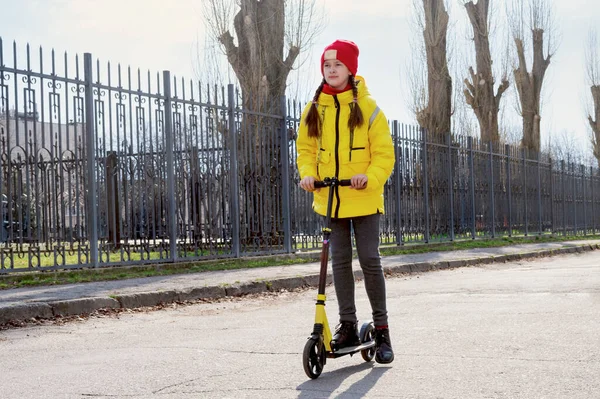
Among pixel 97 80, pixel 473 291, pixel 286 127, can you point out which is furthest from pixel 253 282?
pixel 286 127

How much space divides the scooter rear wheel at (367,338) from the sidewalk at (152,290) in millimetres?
3777

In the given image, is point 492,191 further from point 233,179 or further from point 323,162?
Result: point 323,162

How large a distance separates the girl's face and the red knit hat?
1.0 inches

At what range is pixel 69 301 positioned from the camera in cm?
789

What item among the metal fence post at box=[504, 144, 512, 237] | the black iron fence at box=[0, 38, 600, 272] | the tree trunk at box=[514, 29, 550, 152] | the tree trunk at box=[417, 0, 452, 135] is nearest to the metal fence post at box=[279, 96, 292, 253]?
the black iron fence at box=[0, 38, 600, 272]

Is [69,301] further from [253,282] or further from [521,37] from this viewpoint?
[521,37]

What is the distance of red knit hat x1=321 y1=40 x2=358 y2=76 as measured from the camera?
481 centimetres

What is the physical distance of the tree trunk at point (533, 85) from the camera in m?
37.1

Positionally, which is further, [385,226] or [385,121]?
[385,226]

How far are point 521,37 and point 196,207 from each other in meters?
27.3

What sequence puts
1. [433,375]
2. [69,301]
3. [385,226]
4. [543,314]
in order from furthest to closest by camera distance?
[385,226] → [69,301] → [543,314] → [433,375]

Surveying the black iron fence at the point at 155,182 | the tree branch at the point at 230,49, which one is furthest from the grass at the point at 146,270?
the tree branch at the point at 230,49

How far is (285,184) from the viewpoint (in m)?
14.6

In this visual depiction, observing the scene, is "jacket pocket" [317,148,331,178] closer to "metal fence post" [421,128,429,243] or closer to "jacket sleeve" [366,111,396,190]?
"jacket sleeve" [366,111,396,190]
